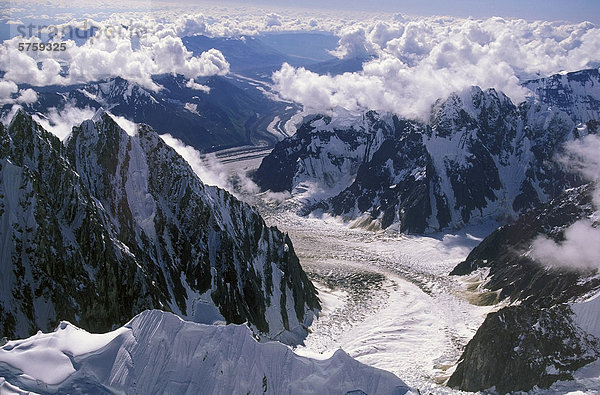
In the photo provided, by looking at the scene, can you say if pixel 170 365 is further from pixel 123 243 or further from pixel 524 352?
pixel 524 352

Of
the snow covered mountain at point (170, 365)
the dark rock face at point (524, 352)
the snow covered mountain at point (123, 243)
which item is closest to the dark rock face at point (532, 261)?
the dark rock face at point (524, 352)

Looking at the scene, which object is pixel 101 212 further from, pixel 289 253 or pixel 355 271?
pixel 355 271

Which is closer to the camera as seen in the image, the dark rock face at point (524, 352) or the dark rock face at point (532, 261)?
the dark rock face at point (524, 352)

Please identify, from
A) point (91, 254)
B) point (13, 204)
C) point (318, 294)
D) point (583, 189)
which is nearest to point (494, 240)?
point (583, 189)

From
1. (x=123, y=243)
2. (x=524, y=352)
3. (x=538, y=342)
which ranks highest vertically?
(x=123, y=243)

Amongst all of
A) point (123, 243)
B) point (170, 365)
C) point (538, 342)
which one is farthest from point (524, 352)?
point (123, 243)

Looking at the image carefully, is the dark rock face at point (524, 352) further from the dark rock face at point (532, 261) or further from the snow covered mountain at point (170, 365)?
the snow covered mountain at point (170, 365)

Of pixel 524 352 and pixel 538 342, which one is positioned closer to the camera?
pixel 524 352
